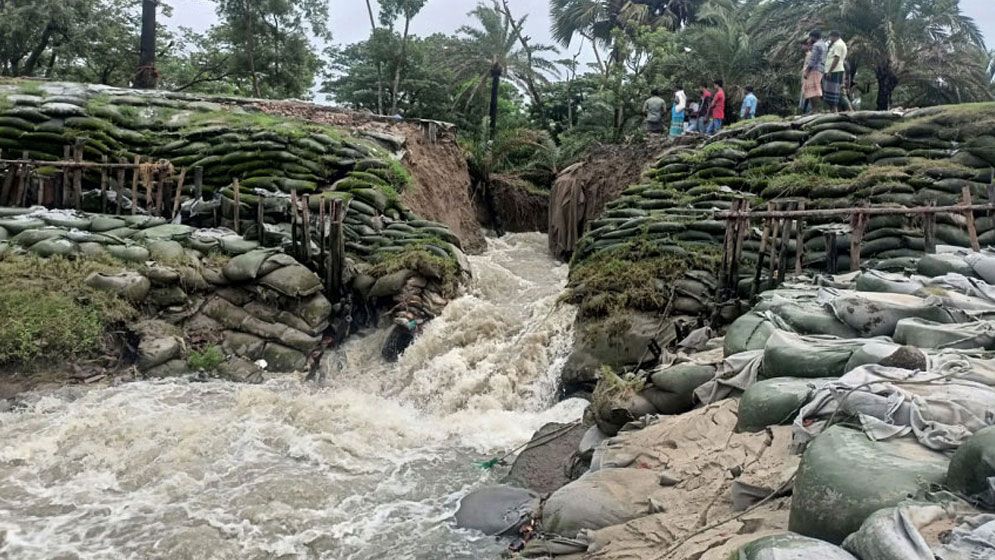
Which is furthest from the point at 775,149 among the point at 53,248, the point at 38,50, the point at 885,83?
the point at 38,50

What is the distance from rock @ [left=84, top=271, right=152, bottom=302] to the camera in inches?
354

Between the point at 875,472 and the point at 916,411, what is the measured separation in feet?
2.01

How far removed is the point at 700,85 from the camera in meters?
17.5

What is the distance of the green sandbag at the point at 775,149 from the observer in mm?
11047

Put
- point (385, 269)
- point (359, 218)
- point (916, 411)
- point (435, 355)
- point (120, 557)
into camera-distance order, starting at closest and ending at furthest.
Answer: point (916, 411) → point (120, 557) → point (435, 355) → point (385, 269) → point (359, 218)

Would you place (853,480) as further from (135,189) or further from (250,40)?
(250,40)

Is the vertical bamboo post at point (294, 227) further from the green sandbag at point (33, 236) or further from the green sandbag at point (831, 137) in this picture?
the green sandbag at point (831, 137)

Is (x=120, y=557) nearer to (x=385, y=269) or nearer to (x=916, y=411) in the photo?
(x=916, y=411)

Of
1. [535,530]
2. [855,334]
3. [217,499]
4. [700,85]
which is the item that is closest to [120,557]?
[217,499]

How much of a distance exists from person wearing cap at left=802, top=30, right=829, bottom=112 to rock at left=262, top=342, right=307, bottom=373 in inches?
351

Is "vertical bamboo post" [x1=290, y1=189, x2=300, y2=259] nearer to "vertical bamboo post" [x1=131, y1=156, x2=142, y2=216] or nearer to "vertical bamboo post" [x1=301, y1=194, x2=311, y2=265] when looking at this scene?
"vertical bamboo post" [x1=301, y1=194, x2=311, y2=265]

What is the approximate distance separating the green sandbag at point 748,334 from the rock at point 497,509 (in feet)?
6.68

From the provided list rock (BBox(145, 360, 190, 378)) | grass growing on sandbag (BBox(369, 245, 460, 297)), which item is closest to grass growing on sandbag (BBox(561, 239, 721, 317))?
grass growing on sandbag (BBox(369, 245, 460, 297))

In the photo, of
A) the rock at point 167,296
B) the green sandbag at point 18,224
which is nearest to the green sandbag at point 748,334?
the rock at point 167,296
